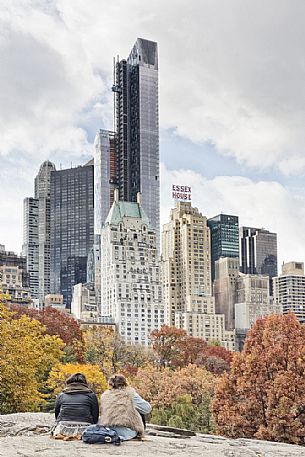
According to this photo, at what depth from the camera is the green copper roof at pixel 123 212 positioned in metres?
176

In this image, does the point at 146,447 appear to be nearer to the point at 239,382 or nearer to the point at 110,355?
the point at 239,382

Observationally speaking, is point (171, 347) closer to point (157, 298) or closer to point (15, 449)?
point (15, 449)

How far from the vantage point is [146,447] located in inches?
432

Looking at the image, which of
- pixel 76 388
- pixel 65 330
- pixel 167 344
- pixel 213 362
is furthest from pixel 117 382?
pixel 167 344

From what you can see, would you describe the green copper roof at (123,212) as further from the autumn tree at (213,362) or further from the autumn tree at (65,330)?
the autumn tree at (65,330)

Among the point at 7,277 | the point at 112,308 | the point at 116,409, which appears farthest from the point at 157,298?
the point at 116,409

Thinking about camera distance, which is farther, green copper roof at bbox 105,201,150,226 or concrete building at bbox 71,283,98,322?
concrete building at bbox 71,283,98,322

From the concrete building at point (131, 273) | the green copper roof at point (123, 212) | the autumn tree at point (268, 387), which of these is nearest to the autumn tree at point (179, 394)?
the autumn tree at point (268, 387)

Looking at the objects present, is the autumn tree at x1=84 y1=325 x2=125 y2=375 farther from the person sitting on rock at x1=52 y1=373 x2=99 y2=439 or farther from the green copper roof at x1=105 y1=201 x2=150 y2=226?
the green copper roof at x1=105 y1=201 x2=150 y2=226

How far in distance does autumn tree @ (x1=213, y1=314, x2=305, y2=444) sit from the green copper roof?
148 m

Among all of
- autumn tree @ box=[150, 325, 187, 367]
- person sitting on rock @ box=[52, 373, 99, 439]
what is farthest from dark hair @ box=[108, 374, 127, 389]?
autumn tree @ box=[150, 325, 187, 367]

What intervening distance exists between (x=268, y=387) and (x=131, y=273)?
146 metres

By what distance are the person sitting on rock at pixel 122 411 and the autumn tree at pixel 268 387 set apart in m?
13.9

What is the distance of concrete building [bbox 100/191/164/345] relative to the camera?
537 feet
